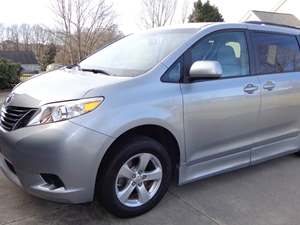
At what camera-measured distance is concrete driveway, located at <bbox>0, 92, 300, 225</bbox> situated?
2.83 meters

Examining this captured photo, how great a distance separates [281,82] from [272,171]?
1067mm

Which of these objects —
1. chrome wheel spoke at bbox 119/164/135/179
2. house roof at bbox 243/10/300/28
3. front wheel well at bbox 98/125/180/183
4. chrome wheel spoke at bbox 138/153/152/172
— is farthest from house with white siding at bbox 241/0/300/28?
chrome wheel spoke at bbox 119/164/135/179

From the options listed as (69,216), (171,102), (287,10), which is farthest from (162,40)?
(287,10)

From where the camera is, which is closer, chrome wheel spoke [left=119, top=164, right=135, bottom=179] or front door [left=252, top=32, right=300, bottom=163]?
chrome wheel spoke [left=119, top=164, right=135, bottom=179]

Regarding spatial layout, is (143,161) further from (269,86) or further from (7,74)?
(7,74)

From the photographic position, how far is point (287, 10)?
24.4 meters

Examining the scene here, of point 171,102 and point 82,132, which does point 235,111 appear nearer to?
point 171,102

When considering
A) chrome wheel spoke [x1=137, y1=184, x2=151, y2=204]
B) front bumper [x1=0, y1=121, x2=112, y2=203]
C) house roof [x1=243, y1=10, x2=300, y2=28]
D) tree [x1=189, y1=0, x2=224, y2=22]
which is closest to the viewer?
front bumper [x1=0, y1=121, x2=112, y2=203]

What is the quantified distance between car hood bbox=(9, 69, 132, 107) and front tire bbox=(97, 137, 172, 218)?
529 mm

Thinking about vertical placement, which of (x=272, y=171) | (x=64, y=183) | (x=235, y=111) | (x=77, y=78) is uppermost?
(x=77, y=78)

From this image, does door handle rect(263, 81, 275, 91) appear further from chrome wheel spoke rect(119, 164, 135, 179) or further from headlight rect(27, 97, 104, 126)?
headlight rect(27, 97, 104, 126)

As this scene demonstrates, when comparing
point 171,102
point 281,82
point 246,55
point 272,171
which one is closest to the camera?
point 171,102

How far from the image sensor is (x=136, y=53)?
3.43 metres

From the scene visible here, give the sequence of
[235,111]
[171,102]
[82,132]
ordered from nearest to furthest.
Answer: [82,132] → [171,102] → [235,111]
